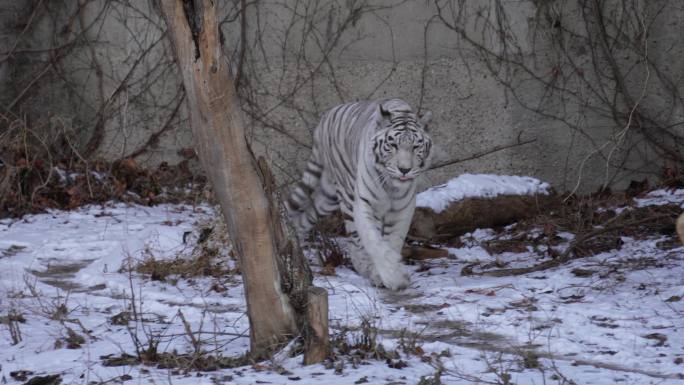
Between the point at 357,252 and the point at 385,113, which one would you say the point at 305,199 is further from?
the point at 385,113

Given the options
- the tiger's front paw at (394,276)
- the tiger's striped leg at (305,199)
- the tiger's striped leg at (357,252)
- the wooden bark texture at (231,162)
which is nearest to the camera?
the wooden bark texture at (231,162)

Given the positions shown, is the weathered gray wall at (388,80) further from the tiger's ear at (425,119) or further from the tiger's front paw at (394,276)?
the tiger's front paw at (394,276)

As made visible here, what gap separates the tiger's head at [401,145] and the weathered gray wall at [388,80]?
1893 millimetres

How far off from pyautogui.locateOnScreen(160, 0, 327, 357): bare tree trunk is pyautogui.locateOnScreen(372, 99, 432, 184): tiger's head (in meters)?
1.91

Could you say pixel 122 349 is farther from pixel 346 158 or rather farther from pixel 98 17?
pixel 98 17

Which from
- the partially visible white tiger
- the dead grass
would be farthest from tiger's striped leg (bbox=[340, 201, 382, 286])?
the dead grass

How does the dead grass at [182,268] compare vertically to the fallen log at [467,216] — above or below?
below

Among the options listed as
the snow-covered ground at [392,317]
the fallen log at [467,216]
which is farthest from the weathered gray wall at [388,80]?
the snow-covered ground at [392,317]

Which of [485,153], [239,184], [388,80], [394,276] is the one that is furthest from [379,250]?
[388,80]

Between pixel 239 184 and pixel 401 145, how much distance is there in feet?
7.53

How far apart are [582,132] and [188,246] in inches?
142

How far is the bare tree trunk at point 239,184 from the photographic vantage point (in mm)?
3787

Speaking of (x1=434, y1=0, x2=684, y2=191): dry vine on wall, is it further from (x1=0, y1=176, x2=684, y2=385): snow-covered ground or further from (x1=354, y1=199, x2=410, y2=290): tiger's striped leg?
(x1=354, y1=199, x2=410, y2=290): tiger's striped leg

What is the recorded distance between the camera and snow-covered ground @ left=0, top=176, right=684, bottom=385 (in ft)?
13.0
